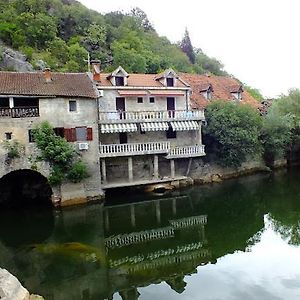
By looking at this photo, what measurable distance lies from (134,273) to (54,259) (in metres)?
4.30

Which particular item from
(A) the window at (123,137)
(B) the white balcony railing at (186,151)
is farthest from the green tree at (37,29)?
(B) the white balcony railing at (186,151)

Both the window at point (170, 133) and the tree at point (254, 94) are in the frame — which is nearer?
the window at point (170, 133)

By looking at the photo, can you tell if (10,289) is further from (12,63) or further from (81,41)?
(81,41)

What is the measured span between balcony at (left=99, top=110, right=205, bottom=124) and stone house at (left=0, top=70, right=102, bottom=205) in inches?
74.9

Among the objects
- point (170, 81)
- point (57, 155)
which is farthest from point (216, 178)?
point (57, 155)

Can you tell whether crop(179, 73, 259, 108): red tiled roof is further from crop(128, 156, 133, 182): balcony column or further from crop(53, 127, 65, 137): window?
crop(53, 127, 65, 137): window

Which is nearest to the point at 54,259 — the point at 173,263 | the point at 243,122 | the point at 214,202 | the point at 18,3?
the point at 173,263

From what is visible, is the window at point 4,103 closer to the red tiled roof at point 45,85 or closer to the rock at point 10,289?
the red tiled roof at point 45,85

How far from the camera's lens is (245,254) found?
19.4 meters

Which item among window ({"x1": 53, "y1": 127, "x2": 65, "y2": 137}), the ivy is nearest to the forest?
window ({"x1": 53, "y1": 127, "x2": 65, "y2": 137})

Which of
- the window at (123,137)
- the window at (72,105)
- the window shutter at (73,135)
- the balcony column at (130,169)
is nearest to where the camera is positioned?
the window shutter at (73,135)

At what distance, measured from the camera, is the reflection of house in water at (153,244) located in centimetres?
1722

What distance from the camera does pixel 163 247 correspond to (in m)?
20.9

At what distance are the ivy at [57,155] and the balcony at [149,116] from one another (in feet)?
14.7
